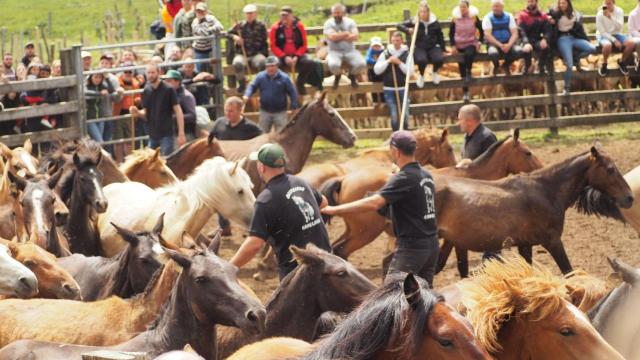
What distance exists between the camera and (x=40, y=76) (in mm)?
16688

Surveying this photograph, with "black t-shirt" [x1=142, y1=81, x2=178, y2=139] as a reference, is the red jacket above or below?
above

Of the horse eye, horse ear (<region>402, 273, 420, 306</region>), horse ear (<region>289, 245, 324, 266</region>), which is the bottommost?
horse ear (<region>289, 245, 324, 266</region>)

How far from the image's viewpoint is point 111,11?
38656mm

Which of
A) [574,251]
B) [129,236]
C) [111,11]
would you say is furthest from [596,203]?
[111,11]

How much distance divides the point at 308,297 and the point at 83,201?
481cm

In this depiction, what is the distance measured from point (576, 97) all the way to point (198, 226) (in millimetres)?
10903

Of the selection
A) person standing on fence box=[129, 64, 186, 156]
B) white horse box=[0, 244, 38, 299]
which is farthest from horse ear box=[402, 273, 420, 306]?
person standing on fence box=[129, 64, 186, 156]

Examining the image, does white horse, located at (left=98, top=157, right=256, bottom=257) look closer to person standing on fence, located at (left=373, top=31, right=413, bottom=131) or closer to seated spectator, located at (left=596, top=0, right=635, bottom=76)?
person standing on fence, located at (left=373, top=31, right=413, bottom=131)

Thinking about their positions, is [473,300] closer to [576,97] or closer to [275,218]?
[275,218]

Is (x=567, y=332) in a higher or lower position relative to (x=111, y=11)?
higher

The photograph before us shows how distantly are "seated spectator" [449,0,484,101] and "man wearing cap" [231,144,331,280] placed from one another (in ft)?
37.4

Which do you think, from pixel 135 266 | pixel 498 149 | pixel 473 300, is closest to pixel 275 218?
pixel 135 266

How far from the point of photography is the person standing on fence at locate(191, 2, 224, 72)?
1881 cm

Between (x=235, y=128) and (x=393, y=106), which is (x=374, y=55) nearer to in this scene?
(x=393, y=106)
